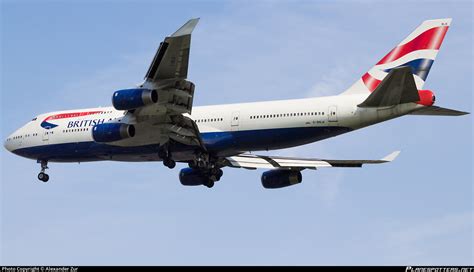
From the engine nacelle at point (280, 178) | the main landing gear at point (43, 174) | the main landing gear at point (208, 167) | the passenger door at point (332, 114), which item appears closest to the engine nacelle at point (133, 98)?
the main landing gear at point (208, 167)

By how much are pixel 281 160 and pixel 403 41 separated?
31.2ft

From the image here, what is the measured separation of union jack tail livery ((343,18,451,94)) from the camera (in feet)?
147

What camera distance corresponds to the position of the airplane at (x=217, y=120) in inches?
1636

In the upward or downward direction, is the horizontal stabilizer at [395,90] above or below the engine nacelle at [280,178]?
below

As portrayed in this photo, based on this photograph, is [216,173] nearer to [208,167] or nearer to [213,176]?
[213,176]

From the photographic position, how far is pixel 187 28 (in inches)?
1580

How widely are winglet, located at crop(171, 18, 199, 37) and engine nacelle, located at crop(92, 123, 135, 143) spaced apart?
6676mm

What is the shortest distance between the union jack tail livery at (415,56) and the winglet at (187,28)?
9.01 metres

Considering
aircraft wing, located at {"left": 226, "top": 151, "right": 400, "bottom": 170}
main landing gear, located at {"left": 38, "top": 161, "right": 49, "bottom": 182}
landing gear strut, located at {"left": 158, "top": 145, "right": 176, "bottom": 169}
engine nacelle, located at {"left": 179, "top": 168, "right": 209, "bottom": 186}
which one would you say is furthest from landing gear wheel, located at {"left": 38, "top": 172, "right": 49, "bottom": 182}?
aircraft wing, located at {"left": 226, "top": 151, "right": 400, "bottom": 170}

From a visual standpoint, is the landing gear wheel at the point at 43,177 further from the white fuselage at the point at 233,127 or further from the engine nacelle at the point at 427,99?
the engine nacelle at the point at 427,99

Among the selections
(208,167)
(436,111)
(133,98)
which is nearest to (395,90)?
(436,111)

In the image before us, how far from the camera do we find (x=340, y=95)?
147ft

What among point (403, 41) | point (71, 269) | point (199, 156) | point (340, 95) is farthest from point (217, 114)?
point (71, 269)

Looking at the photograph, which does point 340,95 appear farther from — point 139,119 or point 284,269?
point 284,269
